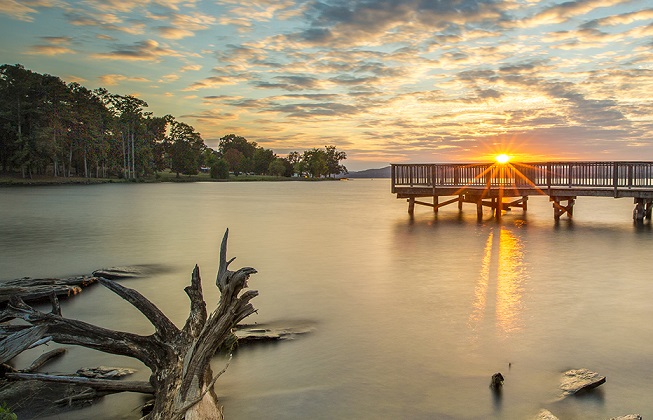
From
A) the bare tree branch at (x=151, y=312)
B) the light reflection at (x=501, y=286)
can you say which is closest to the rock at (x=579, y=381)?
the light reflection at (x=501, y=286)

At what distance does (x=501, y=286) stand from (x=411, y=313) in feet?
14.7

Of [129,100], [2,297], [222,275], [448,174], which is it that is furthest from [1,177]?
[222,275]

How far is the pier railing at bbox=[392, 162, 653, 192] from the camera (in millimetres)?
30234

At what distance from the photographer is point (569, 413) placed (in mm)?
7059

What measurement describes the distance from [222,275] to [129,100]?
134m

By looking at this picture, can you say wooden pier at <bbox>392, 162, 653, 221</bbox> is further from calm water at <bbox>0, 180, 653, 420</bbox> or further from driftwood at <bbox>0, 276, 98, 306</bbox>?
driftwood at <bbox>0, 276, 98, 306</bbox>

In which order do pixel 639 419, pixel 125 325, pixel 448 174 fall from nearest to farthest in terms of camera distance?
pixel 639 419, pixel 125 325, pixel 448 174

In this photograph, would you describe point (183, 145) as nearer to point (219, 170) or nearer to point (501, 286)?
point (219, 170)

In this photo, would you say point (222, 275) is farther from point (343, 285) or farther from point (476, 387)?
point (343, 285)

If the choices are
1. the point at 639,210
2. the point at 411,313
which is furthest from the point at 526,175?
the point at 411,313

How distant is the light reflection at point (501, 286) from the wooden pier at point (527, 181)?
29.7 ft

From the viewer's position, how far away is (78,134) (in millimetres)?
106938

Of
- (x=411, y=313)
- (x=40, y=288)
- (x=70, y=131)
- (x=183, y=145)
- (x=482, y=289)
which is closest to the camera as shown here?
(x=411, y=313)

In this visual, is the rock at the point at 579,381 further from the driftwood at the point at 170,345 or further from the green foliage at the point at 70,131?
the green foliage at the point at 70,131
